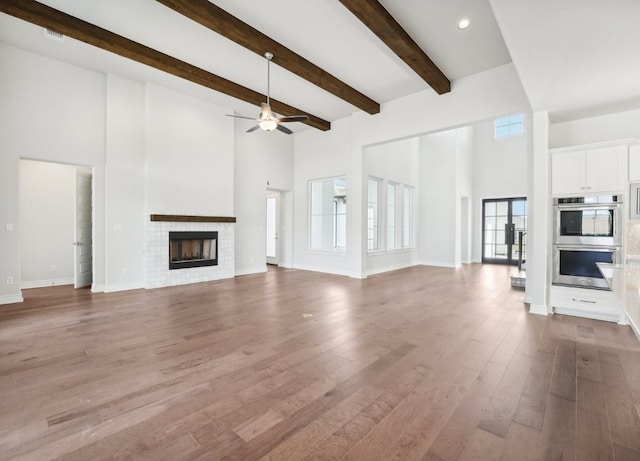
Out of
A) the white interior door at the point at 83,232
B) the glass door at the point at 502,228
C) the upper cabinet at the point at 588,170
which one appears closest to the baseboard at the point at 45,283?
the white interior door at the point at 83,232

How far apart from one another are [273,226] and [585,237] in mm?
7456

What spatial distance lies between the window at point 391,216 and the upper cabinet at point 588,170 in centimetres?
460

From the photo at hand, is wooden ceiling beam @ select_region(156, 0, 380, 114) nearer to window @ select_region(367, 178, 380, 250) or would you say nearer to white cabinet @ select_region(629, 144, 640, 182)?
window @ select_region(367, 178, 380, 250)

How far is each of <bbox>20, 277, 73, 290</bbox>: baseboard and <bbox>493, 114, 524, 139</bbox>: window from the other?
12.0 meters

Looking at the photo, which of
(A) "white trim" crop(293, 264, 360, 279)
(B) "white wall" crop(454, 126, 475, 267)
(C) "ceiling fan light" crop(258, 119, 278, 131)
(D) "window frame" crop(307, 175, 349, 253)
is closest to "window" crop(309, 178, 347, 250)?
(D) "window frame" crop(307, 175, 349, 253)

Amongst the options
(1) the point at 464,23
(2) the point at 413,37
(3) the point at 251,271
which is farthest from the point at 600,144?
(3) the point at 251,271

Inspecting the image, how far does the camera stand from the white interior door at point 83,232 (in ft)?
18.3

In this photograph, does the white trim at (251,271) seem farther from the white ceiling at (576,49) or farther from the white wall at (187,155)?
the white ceiling at (576,49)

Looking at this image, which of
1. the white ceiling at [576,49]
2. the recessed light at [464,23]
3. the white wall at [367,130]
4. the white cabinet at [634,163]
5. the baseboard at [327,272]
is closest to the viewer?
the white ceiling at [576,49]

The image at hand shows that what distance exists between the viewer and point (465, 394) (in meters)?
2.09

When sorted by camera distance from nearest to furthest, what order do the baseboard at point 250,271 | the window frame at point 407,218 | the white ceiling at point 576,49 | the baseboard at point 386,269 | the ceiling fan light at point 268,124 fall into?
the white ceiling at point 576,49 → the ceiling fan light at point 268,124 → the baseboard at point 250,271 → the baseboard at point 386,269 → the window frame at point 407,218

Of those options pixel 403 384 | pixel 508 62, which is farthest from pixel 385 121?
pixel 403 384

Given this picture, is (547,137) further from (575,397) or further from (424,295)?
(575,397)

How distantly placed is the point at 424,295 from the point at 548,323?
1.80 meters
